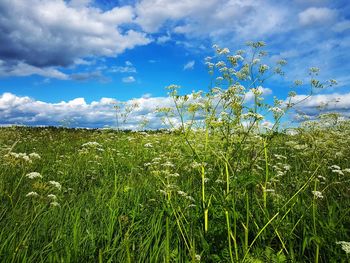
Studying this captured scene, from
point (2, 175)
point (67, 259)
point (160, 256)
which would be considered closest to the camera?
point (67, 259)

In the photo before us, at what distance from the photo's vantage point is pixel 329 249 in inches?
171

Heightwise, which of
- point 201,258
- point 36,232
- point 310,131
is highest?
point 310,131

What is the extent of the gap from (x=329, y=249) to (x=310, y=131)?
7.25 ft

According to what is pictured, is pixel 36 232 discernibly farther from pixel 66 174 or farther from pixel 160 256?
pixel 66 174

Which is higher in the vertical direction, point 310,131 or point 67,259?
point 310,131

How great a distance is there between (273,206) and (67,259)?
9.95ft

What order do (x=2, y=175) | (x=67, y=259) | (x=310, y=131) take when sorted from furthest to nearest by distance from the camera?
1. (x=2, y=175)
2. (x=310, y=131)
3. (x=67, y=259)

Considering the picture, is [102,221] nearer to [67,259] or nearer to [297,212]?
[67,259]

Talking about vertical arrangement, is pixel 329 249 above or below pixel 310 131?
below

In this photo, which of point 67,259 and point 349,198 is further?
point 349,198

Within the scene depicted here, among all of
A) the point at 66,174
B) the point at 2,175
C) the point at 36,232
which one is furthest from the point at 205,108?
the point at 66,174

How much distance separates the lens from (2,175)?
7242 mm

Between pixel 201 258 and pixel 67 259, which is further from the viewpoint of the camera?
pixel 201 258

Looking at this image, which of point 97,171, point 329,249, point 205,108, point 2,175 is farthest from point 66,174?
point 329,249
